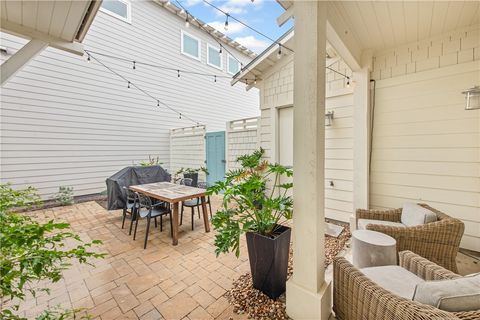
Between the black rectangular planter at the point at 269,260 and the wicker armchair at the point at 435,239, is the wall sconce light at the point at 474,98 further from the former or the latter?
the black rectangular planter at the point at 269,260

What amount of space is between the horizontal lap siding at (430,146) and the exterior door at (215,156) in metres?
3.69

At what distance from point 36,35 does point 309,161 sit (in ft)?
14.0

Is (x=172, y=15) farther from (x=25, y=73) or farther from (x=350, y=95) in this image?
(x=350, y=95)

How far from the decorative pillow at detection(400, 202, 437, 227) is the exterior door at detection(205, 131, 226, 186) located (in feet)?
13.5

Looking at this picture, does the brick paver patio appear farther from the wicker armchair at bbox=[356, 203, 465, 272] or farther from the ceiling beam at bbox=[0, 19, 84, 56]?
the ceiling beam at bbox=[0, 19, 84, 56]

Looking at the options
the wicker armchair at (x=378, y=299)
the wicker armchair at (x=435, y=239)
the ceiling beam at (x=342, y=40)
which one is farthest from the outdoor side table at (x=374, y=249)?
the ceiling beam at (x=342, y=40)

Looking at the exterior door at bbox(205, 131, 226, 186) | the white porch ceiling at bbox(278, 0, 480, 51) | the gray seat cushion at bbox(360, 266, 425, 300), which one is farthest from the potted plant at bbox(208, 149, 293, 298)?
the exterior door at bbox(205, 131, 226, 186)

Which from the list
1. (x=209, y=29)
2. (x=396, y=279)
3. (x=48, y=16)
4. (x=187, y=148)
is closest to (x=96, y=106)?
(x=187, y=148)

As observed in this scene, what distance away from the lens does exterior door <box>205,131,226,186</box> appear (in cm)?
592

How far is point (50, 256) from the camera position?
0.84 metres

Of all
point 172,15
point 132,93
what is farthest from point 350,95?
point 172,15

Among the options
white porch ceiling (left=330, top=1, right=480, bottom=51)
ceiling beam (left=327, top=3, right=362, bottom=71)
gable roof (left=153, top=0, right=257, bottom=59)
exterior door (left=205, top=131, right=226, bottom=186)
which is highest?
gable roof (left=153, top=0, right=257, bottom=59)

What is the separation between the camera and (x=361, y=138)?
3.31 metres

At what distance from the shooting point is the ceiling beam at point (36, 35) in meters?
2.77
